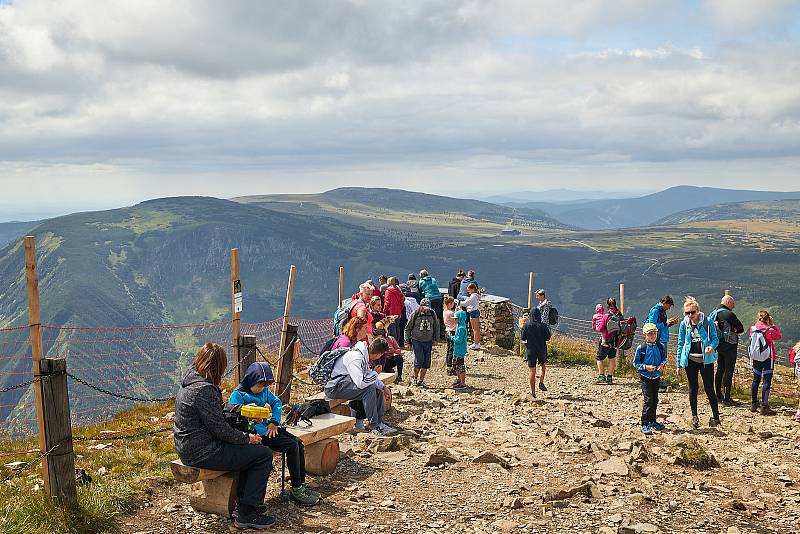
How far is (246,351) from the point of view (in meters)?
9.99

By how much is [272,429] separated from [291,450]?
38 centimetres

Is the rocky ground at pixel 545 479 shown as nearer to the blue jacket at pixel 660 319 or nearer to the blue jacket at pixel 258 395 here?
the blue jacket at pixel 258 395

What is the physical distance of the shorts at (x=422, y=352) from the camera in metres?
14.6

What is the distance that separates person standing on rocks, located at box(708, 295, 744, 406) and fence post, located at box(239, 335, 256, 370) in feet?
25.9

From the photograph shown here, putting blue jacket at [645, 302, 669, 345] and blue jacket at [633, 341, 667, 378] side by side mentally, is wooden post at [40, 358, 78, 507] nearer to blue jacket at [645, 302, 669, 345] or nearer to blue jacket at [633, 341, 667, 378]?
blue jacket at [633, 341, 667, 378]

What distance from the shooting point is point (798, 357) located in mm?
12133

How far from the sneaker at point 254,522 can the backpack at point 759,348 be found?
957 cm

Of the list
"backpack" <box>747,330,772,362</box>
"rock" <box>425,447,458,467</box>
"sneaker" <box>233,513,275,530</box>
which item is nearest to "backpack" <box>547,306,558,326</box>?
"backpack" <box>747,330,772,362</box>

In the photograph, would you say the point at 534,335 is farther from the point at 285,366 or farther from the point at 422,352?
the point at 285,366

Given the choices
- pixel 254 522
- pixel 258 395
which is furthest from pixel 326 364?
pixel 254 522

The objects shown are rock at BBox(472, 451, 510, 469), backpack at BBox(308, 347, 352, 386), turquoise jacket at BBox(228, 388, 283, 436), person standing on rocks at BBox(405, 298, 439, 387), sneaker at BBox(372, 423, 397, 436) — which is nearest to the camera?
turquoise jacket at BBox(228, 388, 283, 436)

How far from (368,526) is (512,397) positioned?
25.0 ft

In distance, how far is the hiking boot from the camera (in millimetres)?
7500

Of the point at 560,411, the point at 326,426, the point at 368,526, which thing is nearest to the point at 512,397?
the point at 560,411
